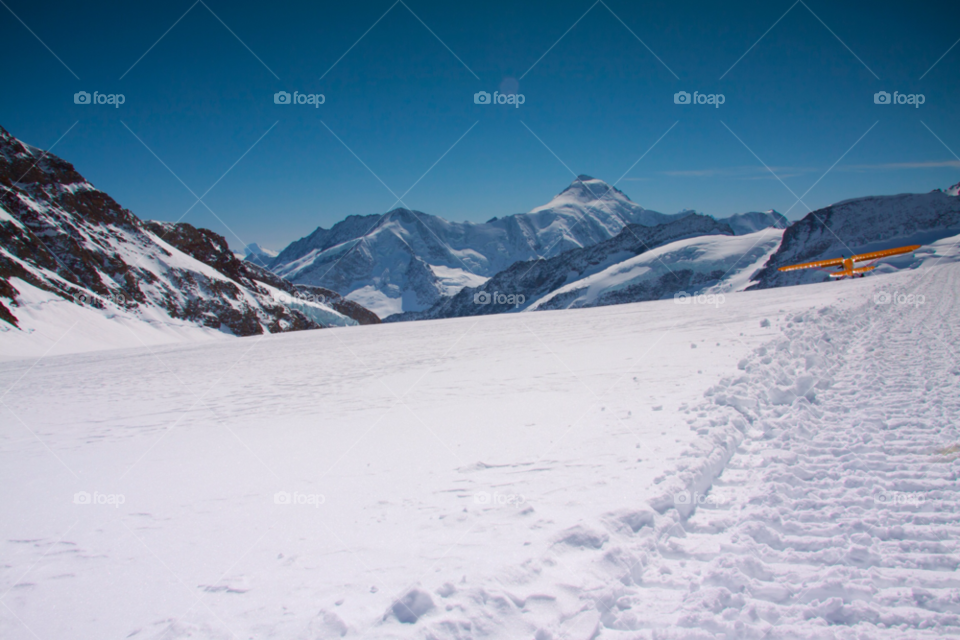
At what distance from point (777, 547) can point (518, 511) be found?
2.01m

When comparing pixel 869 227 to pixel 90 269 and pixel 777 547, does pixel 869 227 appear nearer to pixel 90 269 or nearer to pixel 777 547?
pixel 777 547

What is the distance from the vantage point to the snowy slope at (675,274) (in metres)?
152

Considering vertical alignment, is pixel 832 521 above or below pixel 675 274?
below

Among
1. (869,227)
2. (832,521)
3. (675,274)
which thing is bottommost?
(832,521)

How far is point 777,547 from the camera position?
11.4 feet

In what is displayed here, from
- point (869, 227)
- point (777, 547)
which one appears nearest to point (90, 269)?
point (777, 547)

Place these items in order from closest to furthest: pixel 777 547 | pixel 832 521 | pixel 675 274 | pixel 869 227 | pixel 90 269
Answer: pixel 777 547, pixel 832 521, pixel 90 269, pixel 675 274, pixel 869 227

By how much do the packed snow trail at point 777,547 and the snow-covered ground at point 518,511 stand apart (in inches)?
0.7

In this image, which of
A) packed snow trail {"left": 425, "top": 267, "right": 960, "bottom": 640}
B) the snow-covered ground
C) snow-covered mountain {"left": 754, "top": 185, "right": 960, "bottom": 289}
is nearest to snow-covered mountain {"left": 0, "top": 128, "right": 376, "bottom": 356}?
the snow-covered ground

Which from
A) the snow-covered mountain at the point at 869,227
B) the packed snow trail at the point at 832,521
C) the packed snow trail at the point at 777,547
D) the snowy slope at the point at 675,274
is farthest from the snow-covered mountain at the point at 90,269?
the snow-covered mountain at the point at 869,227

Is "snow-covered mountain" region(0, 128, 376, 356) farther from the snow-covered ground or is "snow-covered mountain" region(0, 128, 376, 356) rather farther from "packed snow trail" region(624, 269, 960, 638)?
"packed snow trail" region(624, 269, 960, 638)

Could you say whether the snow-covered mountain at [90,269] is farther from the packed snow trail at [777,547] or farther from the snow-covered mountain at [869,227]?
the snow-covered mountain at [869,227]

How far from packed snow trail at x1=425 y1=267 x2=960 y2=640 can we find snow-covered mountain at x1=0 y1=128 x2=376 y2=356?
58.2 m

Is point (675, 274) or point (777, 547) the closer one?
point (777, 547)
